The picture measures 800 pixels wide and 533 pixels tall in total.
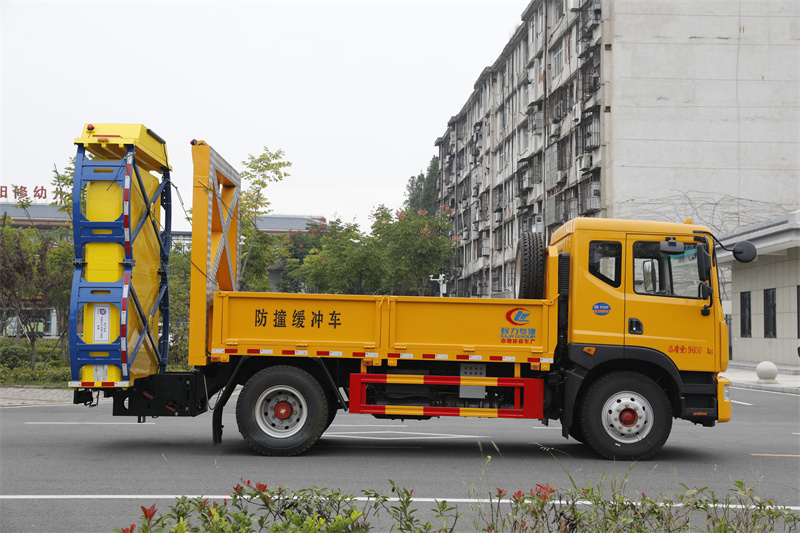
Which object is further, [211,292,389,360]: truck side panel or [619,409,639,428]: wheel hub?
[211,292,389,360]: truck side panel

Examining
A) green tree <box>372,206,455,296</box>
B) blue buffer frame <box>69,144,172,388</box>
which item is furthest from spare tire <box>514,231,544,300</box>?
green tree <box>372,206,455,296</box>

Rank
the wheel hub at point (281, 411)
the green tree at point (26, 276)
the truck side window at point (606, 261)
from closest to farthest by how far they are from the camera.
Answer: the wheel hub at point (281, 411)
the truck side window at point (606, 261)
the green tree at point (26, 276)

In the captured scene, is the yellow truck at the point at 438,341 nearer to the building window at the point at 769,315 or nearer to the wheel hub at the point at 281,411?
the wheel hub at the point at 281,411

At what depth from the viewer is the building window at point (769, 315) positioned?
3366cm

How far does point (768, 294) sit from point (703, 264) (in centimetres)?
2704

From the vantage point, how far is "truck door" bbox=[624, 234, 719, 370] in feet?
32.5

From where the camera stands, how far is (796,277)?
31.6 metres

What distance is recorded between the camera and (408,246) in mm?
48344

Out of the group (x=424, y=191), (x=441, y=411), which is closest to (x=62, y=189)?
(x=441, y=411)

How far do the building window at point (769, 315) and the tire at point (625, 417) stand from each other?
26.5 metres

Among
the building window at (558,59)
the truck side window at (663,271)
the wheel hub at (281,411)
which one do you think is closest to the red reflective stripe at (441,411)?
the wheel hub at (281,411)

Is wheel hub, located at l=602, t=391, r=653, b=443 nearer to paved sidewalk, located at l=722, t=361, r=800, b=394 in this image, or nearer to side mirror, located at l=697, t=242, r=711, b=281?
side mirror, located at l=697, t=242, r=711, b=281

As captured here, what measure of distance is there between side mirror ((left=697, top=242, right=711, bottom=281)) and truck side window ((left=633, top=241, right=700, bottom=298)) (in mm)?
82

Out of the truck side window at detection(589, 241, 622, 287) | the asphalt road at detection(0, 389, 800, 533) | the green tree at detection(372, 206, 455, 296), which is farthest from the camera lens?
the green tree at detection(372, 206, 455, 296)
